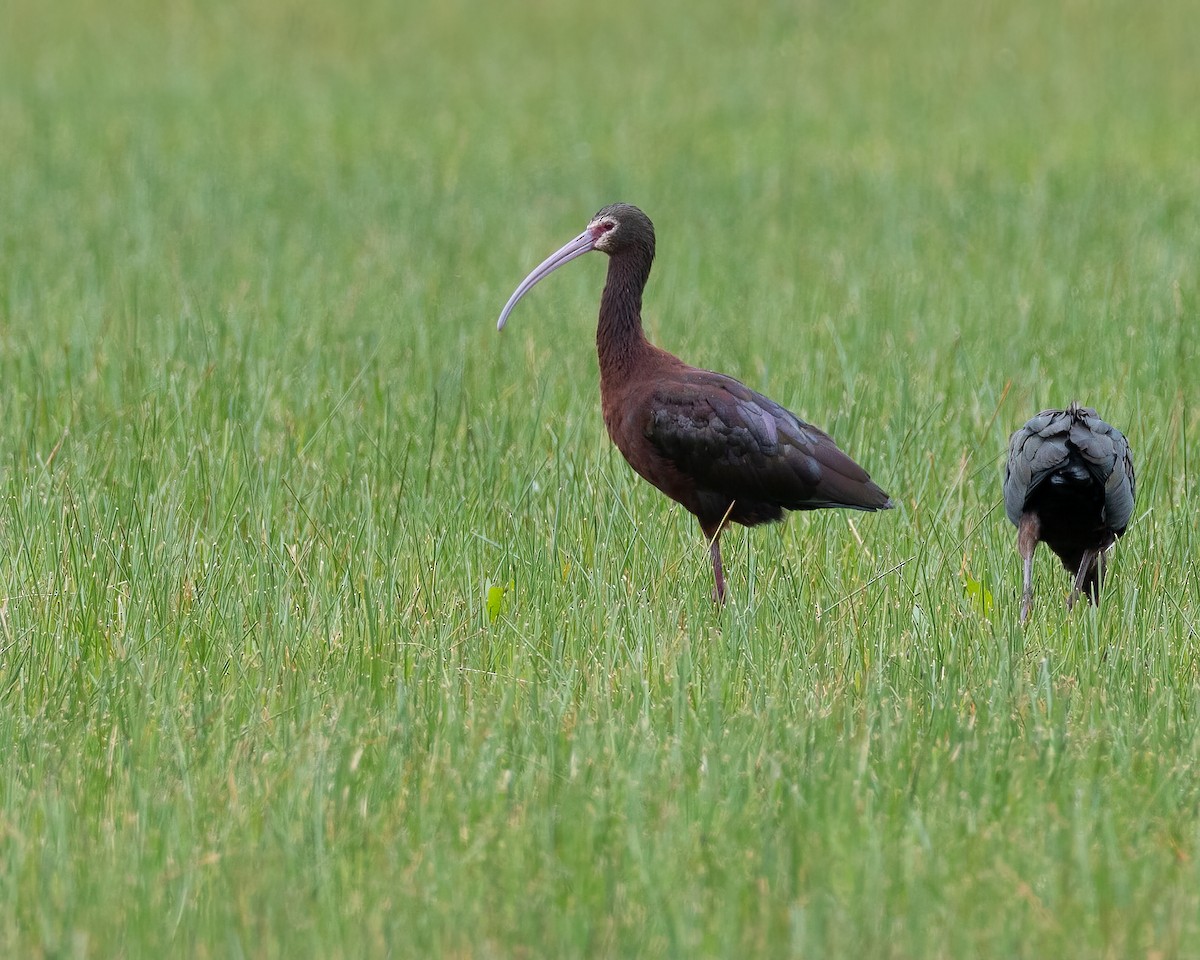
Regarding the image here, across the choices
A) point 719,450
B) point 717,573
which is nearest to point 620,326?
point 719,450

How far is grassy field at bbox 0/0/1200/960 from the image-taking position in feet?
10.0

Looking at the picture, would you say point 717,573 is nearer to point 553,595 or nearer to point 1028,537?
point 553,595

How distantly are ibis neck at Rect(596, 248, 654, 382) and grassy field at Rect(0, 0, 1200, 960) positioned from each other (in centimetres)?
38

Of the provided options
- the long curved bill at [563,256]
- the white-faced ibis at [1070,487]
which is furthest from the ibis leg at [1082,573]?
the long curved bill at [563,256]

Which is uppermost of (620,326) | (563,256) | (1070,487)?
(563,256)

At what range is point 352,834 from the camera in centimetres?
324

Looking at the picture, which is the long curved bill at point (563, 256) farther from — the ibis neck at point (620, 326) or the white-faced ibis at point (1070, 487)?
the white-faced ibis at point (1070, 487)

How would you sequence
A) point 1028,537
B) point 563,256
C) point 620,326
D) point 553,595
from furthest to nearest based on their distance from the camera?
point 563,256 < point 620,326 < point 1028,537 < point 553,595

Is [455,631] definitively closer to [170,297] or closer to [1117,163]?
[170,297]

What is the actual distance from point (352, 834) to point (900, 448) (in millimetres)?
3235

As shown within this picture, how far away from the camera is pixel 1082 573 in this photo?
4.96 meters

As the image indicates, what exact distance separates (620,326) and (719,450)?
23.0 inches

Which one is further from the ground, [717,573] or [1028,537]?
[1028,537]

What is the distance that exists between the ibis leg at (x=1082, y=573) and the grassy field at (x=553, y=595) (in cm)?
8
